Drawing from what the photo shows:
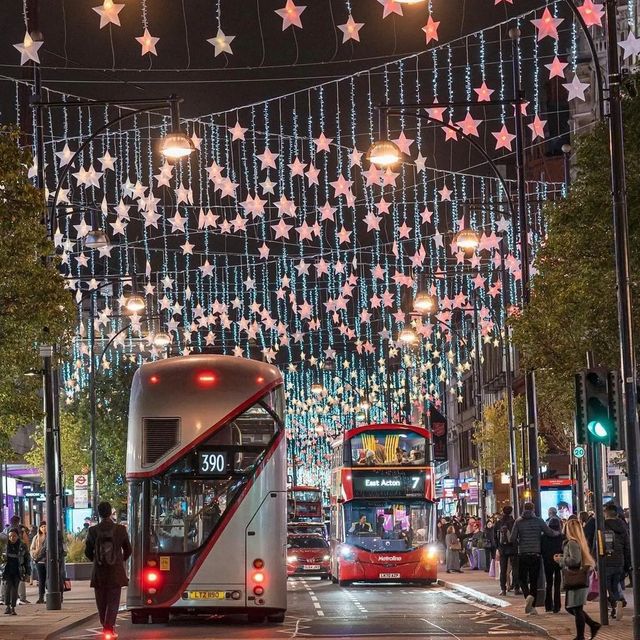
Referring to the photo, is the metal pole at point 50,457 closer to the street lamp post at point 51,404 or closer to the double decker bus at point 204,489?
the street lamp post at point 51,404

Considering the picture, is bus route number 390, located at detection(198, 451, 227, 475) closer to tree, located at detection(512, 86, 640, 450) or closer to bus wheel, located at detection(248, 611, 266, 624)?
bus wheel, located at detection(248, 611, 266, 624)

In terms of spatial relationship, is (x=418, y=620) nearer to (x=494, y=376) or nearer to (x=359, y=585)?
(x=359, y=585)

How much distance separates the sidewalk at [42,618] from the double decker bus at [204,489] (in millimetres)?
2002

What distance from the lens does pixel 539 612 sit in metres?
26.6

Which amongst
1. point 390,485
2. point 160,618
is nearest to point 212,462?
point 160,618

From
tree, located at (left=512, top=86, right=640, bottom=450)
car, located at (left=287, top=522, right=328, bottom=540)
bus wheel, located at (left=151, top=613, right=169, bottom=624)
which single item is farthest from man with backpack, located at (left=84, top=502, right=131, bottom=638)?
car, located at (left=287, top=522, right=328, bottom=540)

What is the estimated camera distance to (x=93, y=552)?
19.4 metres

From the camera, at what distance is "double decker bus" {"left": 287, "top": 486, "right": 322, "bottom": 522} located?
7869cm

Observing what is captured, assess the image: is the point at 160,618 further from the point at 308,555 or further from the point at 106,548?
the point at 308,555

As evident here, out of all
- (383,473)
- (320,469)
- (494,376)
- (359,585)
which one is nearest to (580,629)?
(383,473)

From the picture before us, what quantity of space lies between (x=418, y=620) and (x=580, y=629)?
6.83m

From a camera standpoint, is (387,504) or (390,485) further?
(387,504)

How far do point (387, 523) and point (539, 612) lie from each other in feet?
45.3

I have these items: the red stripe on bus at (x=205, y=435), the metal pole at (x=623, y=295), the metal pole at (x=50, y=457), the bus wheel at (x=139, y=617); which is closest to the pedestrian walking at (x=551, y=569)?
the red stripe on bus at (x=205, y=435)
